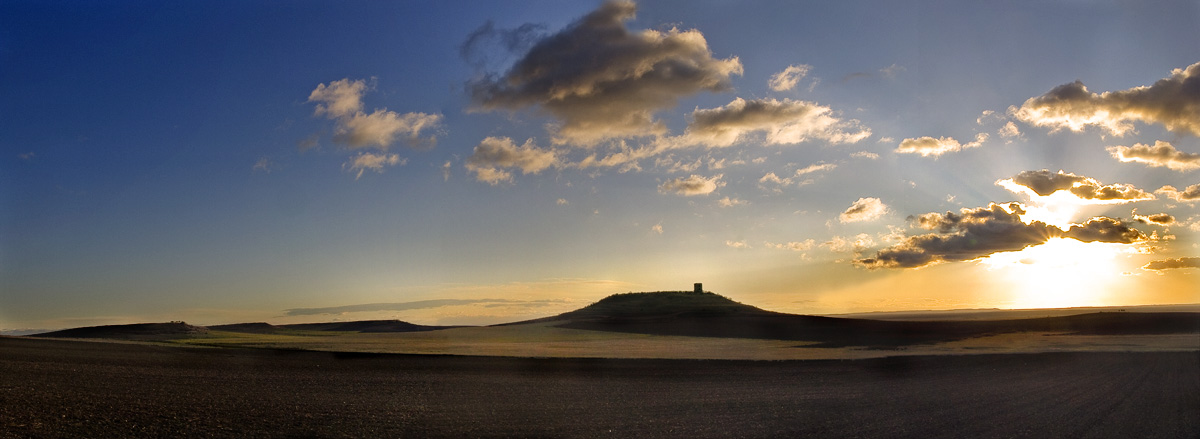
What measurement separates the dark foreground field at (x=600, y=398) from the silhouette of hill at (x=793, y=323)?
23505 mm

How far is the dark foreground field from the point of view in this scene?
13430 mm

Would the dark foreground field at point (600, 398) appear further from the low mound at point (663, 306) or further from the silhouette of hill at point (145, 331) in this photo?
the low mound at point (663, 306)

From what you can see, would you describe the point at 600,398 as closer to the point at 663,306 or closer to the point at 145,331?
the point at 145,331

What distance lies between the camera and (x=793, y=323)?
69688mm

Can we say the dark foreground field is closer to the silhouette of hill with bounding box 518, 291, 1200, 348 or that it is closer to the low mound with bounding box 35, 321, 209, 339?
the silhouette of hill with bounding box 518, 291, 1200, 348

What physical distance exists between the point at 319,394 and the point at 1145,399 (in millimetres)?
19444

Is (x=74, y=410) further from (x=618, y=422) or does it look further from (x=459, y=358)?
(x=459, y=358)

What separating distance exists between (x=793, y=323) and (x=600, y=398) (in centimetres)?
5440

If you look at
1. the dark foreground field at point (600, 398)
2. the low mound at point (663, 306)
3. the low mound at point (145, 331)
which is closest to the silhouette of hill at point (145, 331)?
the low mound at point (145, 331)

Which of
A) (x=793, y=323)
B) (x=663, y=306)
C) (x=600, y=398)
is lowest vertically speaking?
(x=600, y=398)

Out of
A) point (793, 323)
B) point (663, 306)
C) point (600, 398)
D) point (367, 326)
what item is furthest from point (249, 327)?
point (600, 398)

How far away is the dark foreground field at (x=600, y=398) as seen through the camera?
529 inches

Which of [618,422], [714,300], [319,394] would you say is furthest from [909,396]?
[714,300]

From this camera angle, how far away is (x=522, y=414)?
15406mm
